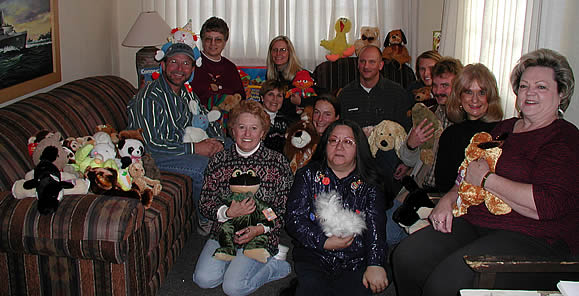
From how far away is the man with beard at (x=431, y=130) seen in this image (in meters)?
2.75

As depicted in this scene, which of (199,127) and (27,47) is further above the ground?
(27,47)

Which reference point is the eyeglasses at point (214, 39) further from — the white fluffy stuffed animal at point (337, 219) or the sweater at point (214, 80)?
the white fluffy stuffed animal at point (337, 219)

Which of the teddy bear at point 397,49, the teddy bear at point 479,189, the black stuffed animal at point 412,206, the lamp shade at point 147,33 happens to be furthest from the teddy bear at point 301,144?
the lamp shade at point 147,33

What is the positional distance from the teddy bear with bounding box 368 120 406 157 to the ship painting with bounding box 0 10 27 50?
222 centimetres

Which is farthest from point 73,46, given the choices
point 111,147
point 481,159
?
point 481,159

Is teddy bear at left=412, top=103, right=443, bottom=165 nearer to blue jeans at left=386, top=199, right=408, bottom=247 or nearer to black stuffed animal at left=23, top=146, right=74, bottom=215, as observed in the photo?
blue jeans at left=386, top=199, right=408, bottom=247

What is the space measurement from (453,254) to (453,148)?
0.71 m

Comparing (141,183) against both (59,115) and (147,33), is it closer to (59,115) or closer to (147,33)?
(59,115)

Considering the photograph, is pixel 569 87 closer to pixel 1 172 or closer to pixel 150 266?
pixel 150 266

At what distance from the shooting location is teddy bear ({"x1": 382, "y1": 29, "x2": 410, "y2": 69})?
459cm

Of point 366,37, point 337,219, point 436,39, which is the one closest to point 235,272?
point 337,219

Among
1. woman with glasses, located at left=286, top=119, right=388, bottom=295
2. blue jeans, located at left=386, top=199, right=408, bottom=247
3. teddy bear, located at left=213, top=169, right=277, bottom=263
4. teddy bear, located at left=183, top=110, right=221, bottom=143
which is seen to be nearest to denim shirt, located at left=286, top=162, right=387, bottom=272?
woman with glasses, located at left=286, top=119, right=388, bottom=295

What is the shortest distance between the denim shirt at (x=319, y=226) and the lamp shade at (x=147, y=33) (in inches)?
104

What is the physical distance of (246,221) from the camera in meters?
2.45
